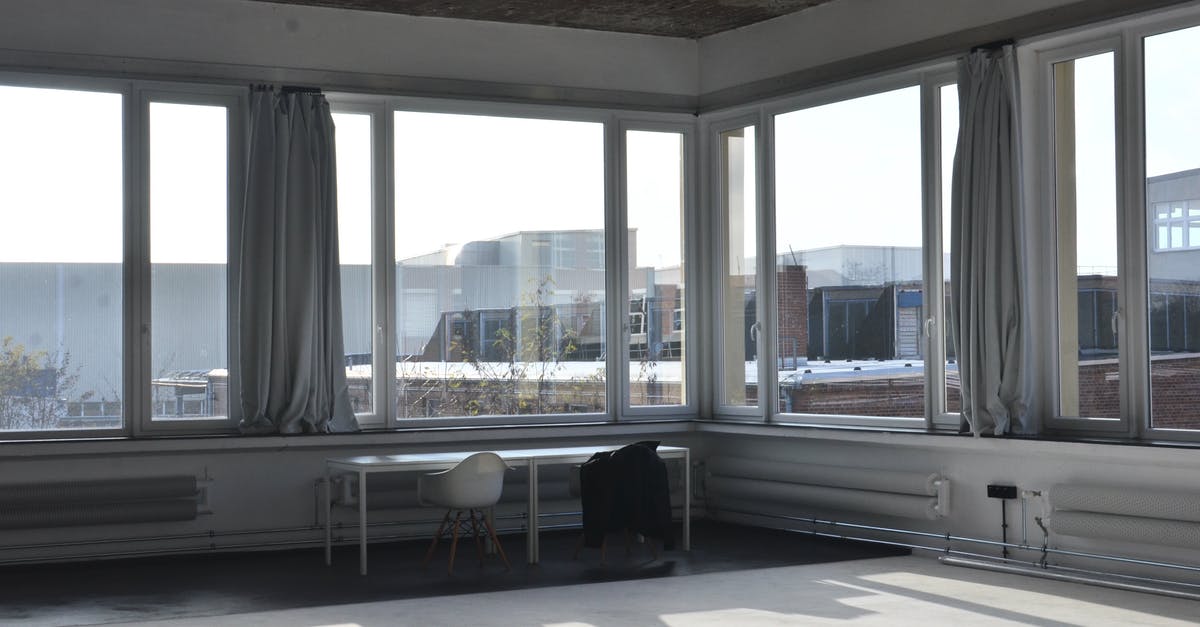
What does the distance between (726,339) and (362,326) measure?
251 centimetres

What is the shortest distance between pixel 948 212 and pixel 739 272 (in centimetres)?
171

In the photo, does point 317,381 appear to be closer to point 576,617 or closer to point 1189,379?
point 576,617

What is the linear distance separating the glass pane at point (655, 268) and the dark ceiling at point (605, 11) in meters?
0.84

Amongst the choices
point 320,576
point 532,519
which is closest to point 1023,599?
point 532,519

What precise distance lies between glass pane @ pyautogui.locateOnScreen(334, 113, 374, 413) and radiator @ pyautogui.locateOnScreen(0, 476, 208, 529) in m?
1.23

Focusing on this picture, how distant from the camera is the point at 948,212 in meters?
7.32

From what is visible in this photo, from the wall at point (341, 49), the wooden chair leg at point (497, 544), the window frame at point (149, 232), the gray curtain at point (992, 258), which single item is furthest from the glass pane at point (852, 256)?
the window frame at point (149, 232)

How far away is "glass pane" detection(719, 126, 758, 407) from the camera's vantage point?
850cm

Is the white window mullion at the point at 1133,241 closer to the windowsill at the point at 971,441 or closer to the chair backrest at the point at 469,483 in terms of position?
the windowsill at the point at 971,441

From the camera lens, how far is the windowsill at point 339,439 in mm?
7047

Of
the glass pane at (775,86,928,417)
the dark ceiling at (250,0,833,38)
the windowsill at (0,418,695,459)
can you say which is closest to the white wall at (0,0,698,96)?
the dark ceiling at (250,0,833,38)

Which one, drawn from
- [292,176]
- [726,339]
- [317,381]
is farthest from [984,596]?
[292,176]

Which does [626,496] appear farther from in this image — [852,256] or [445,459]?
[852,256]

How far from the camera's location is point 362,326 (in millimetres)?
8000
